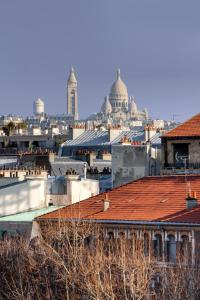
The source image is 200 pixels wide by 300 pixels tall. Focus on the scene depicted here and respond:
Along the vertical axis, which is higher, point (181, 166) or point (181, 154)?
point (181, 154)

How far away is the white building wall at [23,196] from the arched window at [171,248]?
14162 mm

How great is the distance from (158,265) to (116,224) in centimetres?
476

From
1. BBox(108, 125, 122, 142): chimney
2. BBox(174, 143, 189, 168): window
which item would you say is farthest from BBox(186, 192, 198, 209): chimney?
BBox(108, 125, 122, 142): chimney

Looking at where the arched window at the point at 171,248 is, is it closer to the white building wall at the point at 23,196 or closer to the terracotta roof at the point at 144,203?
the terracotta roof at the point at 144,203

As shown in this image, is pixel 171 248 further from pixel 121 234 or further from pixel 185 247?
pixel 121 234

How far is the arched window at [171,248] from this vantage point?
51562 millimetres

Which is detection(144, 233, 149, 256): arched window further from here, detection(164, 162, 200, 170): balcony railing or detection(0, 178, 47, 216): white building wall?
Answer: detection(0, 178, 47, 216): white building wall

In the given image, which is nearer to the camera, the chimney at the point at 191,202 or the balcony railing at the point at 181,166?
the chimney at the point at 191,202

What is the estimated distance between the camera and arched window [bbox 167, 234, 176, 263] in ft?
169

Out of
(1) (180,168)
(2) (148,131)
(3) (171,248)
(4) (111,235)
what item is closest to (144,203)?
(4) (111,235)

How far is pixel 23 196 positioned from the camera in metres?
64.6

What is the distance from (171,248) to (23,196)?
1508 cm

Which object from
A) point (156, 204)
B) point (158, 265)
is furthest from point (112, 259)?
point (156, 204)

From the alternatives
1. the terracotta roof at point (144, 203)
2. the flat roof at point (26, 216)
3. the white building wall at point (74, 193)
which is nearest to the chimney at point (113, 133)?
the white building wall at point (74, 193)
